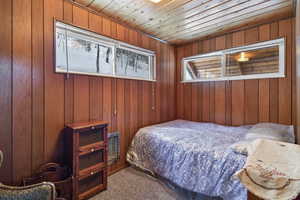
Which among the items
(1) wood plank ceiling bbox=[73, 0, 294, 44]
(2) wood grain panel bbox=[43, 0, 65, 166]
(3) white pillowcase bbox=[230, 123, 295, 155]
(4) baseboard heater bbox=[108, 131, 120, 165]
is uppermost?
(1) wood plank ceiling bbox=[73, 0, 294, 44]

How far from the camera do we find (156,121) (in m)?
3.06

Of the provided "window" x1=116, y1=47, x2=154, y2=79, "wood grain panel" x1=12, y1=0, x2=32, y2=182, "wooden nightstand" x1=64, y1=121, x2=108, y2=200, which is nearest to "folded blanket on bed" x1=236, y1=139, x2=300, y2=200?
"wooden nightstand" x1=64, y1=121, x2=108, y2=200

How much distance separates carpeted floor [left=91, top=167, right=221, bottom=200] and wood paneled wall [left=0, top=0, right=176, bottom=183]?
13.1 inches

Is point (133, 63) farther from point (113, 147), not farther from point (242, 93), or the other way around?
point (242, 93)

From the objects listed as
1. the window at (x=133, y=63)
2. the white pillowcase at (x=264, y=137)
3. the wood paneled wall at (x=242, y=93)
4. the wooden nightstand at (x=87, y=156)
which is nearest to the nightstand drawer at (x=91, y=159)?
the wooden nightstand at (x=87, y=156)

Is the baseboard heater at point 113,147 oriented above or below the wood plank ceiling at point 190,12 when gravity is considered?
below

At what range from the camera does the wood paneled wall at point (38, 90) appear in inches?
56.4

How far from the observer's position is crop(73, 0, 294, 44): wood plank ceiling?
186 cm

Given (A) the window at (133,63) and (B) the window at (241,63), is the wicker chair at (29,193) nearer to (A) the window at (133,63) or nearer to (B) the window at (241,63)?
(A) the window at (133,63)

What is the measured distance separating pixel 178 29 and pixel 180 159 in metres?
2.17

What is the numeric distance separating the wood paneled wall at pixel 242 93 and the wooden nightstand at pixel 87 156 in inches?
84.2

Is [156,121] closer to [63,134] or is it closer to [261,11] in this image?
[63,134]

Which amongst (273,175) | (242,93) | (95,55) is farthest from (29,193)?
(242,93)

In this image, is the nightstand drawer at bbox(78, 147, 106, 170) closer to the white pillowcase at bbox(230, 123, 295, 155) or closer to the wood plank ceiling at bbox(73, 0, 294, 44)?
the white pillowcase at bbox(230, 123, 295, 155)
